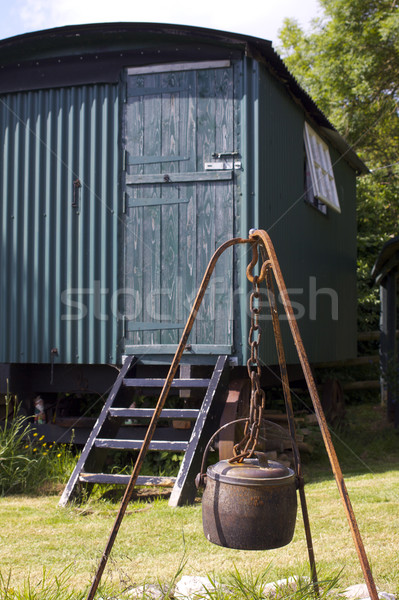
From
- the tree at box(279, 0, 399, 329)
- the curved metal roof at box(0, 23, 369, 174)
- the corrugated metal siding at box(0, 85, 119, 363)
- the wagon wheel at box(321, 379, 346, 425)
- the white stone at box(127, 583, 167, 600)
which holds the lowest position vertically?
the wagon wheel at box(321, 379, 346, 425)

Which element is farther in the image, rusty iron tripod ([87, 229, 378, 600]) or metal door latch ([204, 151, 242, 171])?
metal door latch ([204, 151, 242, 171])

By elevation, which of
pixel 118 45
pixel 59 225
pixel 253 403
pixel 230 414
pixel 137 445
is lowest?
pixel 137 445

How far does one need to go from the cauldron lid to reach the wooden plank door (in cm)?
335

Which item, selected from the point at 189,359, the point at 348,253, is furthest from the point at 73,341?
the point at 348,253

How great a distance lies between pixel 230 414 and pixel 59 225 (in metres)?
2.86

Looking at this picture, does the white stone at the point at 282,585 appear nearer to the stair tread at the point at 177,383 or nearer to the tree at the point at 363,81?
the stair tread at the point at 177,383

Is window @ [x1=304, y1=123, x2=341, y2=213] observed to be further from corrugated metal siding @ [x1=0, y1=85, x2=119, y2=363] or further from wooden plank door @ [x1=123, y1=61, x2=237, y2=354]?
corrugated metal siding @ [x1=0, y1=85, x2=119, y2=363]

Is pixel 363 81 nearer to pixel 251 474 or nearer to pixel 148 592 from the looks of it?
pixel 251 474

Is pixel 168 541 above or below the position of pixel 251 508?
below

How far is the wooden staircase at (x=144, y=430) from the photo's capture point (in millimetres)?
5410

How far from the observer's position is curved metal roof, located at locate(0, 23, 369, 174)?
652 cm

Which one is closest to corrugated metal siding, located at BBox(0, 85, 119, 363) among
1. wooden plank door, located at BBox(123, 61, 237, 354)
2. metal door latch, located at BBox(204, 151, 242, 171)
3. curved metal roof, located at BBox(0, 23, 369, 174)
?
wooden plank door, located at BBox(123, 61, 237, 354)

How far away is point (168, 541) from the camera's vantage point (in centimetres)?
434

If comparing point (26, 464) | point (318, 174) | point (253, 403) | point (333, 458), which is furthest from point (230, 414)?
point (318, 174)
